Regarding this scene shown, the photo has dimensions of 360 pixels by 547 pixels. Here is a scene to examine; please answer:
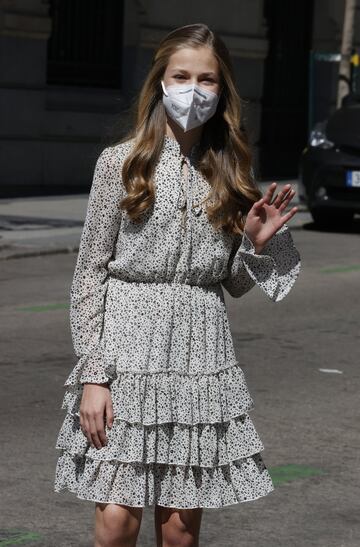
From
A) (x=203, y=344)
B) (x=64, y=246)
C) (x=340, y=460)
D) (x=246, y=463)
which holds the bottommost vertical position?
(x=64, y=246)

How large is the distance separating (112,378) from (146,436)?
177mm

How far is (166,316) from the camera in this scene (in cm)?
423

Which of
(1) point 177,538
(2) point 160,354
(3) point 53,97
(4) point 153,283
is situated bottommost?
(3) point 53,97

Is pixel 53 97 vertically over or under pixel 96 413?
under

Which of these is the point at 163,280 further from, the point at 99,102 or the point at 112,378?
the point at 99,102

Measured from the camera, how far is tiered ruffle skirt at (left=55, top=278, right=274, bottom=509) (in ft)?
13.6

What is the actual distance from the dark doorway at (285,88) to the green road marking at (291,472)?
20.2 m

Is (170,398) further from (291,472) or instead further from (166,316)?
(291,472)

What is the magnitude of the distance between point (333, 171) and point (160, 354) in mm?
13284

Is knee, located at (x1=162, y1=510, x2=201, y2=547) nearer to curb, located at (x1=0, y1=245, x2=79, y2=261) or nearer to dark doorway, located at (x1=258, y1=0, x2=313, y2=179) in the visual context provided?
curb, located at (x1=0, y1=245, x2=79, y2=261)

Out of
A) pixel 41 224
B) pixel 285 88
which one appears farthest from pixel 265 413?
pixel 285 88

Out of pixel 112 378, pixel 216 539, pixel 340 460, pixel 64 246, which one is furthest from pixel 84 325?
pixel 64 246

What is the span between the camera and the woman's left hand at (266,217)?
4.15 m

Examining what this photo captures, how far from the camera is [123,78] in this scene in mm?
24391
